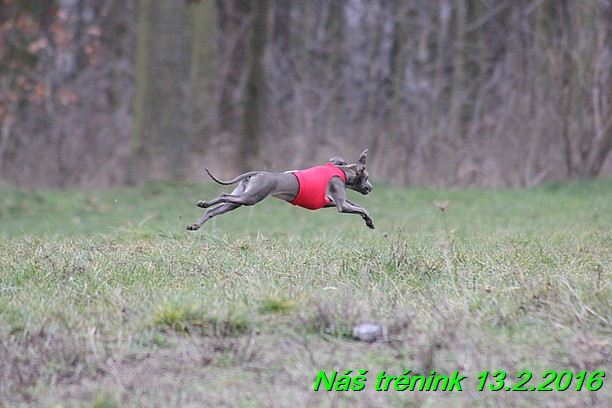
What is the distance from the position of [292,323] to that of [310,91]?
1782 centimetres

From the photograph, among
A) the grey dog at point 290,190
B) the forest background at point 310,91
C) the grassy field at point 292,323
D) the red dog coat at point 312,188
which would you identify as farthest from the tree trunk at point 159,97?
the red dog coat at point 312,188

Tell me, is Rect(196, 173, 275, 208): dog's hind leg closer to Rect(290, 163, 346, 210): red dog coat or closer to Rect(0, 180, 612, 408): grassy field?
Rect(290, 163, 346, 210): red dog coat

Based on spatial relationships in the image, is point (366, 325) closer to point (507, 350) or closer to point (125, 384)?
point (507, 350)

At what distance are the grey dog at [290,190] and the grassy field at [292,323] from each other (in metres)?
0.35

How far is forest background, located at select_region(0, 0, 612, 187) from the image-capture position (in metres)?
15.2

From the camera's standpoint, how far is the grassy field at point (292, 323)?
3.32 meters

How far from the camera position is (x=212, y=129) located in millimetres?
22250

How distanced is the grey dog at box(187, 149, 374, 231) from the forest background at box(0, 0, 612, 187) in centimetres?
773

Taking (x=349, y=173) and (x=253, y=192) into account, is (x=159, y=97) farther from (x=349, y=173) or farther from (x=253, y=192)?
(x=253, y=192)

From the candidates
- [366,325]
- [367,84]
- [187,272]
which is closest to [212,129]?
[367,84]

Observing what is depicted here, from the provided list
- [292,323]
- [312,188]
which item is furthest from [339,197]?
[292,323]

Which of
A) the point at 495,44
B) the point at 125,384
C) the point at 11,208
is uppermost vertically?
the point at 495,44

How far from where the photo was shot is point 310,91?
2139 centimetres

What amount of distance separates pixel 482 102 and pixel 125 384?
17.5 metres
